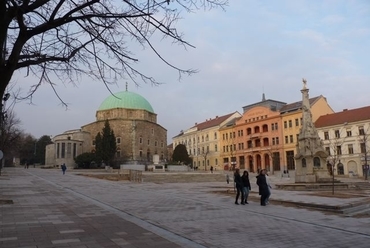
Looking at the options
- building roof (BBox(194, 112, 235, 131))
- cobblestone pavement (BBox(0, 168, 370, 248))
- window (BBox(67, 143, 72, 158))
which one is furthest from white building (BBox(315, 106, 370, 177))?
window (BBox(67, 143, 72, 158))

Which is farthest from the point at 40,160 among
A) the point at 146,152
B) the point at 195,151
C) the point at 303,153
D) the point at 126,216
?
the point at 126,216

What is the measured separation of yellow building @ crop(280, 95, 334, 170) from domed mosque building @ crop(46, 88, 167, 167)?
34526 mm

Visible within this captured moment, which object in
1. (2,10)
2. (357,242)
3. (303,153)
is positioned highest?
(2,10)

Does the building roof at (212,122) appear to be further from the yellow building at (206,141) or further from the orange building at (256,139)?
the orange building at (256,139)

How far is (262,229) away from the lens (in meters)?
8.99

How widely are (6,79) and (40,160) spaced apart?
110m

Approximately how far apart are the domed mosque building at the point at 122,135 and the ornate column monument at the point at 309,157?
59.2 meters

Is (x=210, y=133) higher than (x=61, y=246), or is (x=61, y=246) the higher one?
(x=210, y=133)

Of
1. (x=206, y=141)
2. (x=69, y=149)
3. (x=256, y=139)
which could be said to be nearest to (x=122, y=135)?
(x=69, y=149)

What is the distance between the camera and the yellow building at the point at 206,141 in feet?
298

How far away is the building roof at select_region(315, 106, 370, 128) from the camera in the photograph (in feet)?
190

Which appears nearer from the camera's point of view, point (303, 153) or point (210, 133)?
point (303, 153)

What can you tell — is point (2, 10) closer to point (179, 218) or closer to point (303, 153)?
point (179, 218)

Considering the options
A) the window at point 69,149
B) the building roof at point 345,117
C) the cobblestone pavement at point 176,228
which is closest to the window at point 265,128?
the building roof at point 345,117
